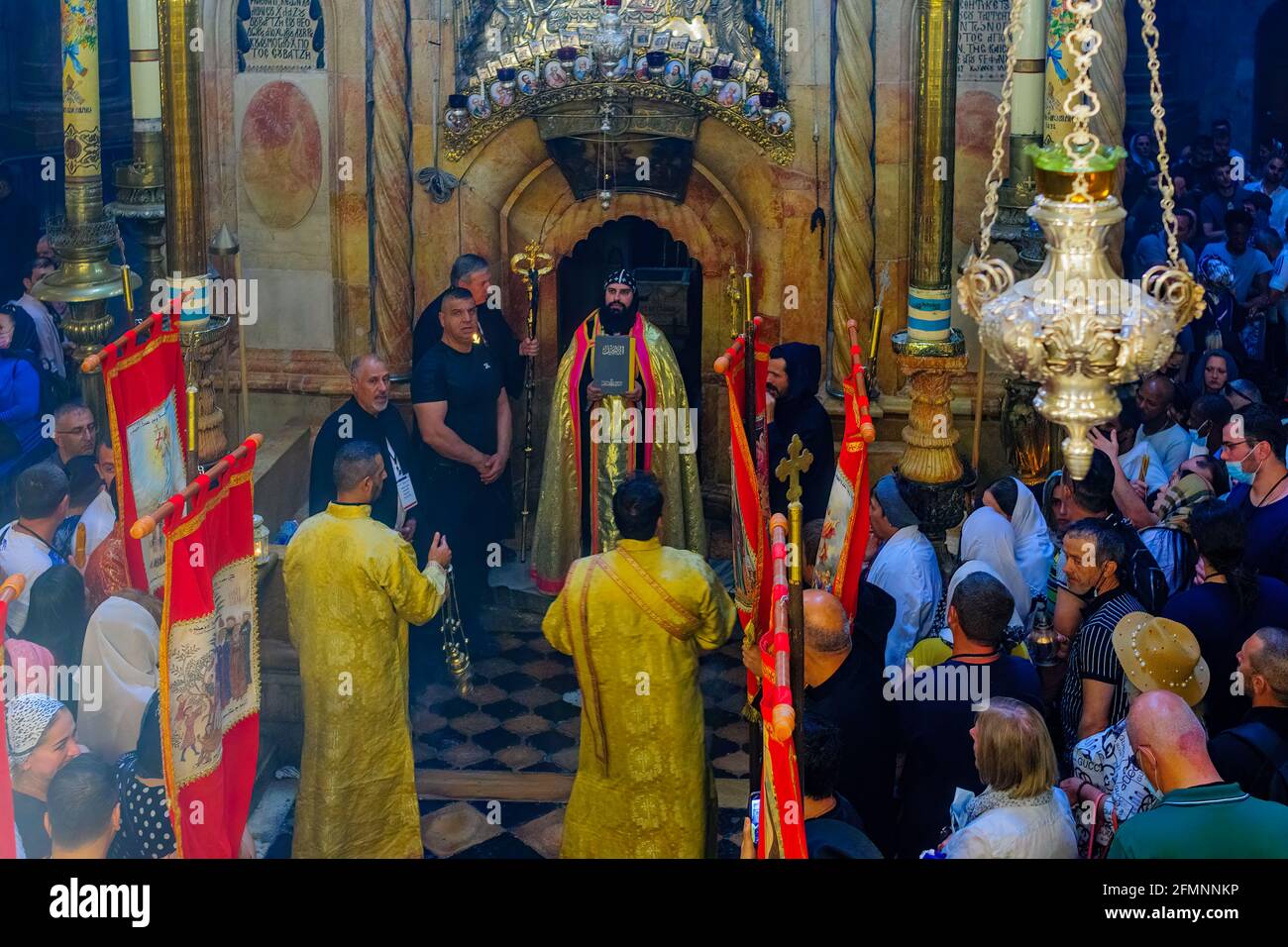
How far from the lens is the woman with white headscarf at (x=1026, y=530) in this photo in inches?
343

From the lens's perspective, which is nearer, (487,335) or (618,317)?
(618,317)

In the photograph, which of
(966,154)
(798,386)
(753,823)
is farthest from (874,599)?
(966,154)

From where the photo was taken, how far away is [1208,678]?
7.02 m

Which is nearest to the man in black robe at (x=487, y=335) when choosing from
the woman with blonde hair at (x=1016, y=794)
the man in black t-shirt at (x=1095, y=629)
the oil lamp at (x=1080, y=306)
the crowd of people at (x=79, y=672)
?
the crowd of people at (x=79, y=672)

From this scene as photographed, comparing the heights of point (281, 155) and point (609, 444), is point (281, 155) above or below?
above

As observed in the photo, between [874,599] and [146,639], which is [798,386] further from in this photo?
[146,639]

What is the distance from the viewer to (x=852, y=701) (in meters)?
7.19

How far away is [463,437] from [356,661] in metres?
2.81

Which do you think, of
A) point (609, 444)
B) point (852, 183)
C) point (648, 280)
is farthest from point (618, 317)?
point (648, 280)

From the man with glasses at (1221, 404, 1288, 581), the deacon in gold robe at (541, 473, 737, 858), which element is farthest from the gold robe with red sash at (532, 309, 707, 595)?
the man with glasses at (1221, 404, 1288, 581)

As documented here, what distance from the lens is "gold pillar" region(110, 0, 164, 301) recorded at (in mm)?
9922

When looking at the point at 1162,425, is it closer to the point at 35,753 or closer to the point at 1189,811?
the point at 1189,811

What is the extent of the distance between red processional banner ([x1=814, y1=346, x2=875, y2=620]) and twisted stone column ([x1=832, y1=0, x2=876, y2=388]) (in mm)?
3272

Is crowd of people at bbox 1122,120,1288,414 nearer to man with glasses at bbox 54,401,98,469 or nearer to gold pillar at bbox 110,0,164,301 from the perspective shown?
gold pillar at bbox 110,0,164,301
